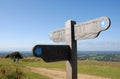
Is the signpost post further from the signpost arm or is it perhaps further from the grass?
the grass

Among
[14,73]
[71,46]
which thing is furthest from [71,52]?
[14,73]

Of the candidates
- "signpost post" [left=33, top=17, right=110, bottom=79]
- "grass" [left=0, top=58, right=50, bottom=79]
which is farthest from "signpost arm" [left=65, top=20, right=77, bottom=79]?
"grass" [left=0, top=58, right=50, bottom=79]

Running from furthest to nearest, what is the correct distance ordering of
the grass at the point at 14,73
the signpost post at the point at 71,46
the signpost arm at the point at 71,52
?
1. the grass at the point at 14,73
2. the signpost arm at the point at 71,52
3. the signpost post at the point at 71,46

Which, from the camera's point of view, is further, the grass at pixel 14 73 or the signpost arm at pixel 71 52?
the grass at pixel 14 73

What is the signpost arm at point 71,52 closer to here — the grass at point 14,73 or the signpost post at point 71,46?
the signpost post at point 71,46

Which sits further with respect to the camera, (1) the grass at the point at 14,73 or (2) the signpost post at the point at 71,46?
(1) the grass at the point at 14,73

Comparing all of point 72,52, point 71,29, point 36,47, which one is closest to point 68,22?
point 71,29

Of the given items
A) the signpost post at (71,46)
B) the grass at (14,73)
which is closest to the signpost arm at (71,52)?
the signpost post at (71,46)

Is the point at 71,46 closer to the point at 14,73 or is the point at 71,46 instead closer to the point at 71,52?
the point at 71,52

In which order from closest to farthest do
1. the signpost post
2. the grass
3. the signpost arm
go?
the signpost post
the signpost arm
the grass

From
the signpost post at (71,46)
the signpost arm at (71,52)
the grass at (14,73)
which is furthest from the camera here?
the grass at (14,73)

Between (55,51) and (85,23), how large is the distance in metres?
0.74

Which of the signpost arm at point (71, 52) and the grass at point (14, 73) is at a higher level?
the signpost arm at point (71, 52)

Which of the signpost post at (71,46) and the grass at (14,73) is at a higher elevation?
the signpost post at (71,46)
